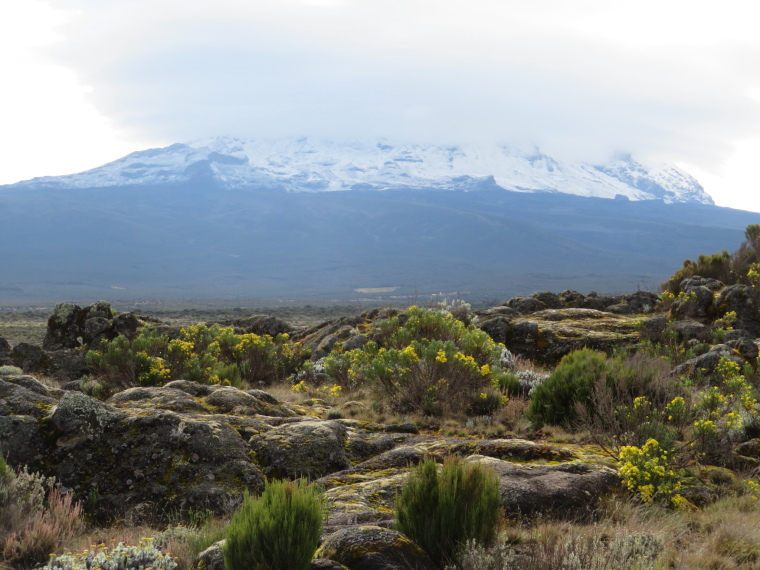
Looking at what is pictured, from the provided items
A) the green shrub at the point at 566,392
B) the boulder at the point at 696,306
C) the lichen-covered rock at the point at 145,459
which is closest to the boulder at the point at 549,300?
the boulder at the point at 696,306

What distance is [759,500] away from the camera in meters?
5.99

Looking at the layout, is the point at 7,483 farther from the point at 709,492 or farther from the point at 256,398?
the point at 709,492

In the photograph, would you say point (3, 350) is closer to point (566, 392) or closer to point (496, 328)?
point (496, 328)

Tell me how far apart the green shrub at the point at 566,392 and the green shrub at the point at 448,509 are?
449 centimetres

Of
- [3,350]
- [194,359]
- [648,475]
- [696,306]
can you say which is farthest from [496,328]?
[3,350]

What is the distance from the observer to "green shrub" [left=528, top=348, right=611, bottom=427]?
8.80 meters

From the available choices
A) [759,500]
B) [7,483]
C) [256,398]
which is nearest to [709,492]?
[759,500]

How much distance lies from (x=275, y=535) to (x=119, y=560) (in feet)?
3.09

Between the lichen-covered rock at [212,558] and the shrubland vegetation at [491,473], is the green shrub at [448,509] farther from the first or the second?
the lichen-covered rock at [212,558]

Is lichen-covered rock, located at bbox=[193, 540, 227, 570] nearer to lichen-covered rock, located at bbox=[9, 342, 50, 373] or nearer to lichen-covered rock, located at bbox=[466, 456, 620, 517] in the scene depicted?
lichen-covered rock, located at bbox=[466, 456, 620, 517]

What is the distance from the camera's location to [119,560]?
3.76 meters

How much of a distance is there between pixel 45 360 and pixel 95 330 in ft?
8.27

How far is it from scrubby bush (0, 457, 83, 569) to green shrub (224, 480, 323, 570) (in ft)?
5.00

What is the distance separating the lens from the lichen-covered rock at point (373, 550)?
387 cm
